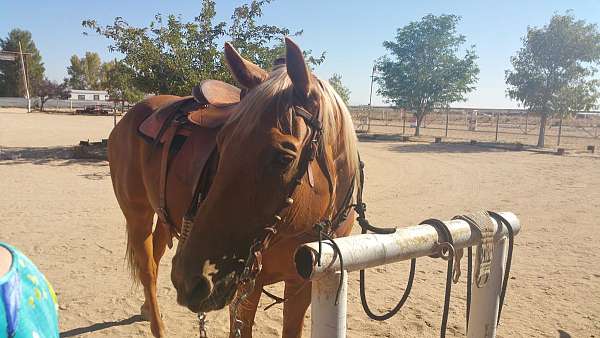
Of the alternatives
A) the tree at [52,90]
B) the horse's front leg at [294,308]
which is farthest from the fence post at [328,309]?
the tree at [52,90]

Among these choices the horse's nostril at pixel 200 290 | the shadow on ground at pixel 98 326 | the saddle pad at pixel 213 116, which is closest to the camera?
the horse's nostril at pixel 200 290

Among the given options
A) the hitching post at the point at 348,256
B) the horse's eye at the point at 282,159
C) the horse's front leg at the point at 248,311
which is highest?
the horse's eye at the point at 282,159

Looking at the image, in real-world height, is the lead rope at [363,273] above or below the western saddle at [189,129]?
below

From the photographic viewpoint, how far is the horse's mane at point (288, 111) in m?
1.42

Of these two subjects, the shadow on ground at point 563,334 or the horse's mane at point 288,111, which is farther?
the shadow on ground at point 563,334

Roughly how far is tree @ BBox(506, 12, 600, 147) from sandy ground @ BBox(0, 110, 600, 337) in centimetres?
975

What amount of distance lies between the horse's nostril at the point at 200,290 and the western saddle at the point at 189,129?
66 cm

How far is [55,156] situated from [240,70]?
12.2m

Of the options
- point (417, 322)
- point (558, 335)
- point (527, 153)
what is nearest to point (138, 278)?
point (417, 322)

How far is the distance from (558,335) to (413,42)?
79.3ft

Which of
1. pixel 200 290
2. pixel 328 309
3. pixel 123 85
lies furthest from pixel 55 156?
pixel 328 309

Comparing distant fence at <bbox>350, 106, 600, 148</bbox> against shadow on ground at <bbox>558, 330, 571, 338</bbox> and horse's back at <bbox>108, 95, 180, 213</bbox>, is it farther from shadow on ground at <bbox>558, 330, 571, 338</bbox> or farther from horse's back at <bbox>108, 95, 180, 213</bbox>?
horse's back at <bbox>108, 95, 180, 213</bbox>

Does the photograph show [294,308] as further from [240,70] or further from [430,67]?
[430,67]

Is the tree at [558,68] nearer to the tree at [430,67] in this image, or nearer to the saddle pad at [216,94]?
the tree at [430,67]
